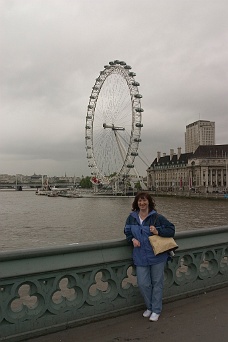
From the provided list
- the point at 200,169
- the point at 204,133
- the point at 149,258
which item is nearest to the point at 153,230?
the point at 149,258

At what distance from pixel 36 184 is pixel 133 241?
186703mm

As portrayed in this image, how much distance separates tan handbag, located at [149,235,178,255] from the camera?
3395 millimetres

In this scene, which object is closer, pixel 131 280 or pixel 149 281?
pixel 149 281

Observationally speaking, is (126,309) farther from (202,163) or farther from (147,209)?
(202,163)

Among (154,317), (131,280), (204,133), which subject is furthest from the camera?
(204,133)

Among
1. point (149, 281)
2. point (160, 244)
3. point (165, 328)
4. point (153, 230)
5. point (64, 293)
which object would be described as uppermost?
point (153, 230)

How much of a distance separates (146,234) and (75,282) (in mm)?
754

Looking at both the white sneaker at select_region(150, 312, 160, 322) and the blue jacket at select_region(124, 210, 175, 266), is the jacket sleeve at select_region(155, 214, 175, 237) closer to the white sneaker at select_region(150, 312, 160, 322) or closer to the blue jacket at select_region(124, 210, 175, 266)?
the blue jacket at select_region(124, 210, 175, 266)

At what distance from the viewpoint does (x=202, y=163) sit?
398 ft

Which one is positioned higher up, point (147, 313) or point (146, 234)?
point (146, 234)

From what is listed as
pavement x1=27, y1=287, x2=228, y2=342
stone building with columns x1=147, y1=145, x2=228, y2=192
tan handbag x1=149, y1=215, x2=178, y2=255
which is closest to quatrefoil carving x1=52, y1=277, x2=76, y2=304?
pavement x1=27, y1=287, x2=228, y2=342

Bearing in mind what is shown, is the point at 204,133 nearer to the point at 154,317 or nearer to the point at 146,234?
the point at 146,234

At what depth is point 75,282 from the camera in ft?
10.4

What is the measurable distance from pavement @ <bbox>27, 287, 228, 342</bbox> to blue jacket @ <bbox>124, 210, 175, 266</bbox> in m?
0.49
